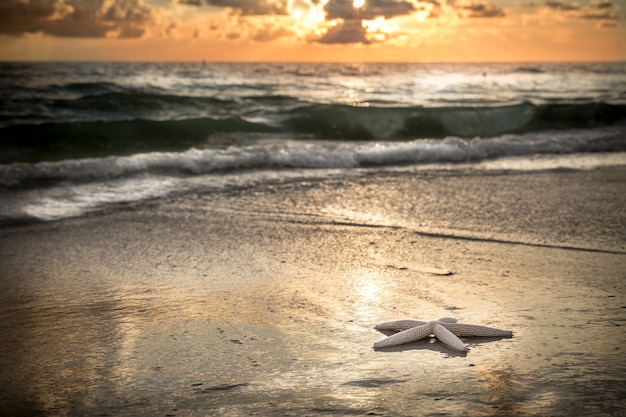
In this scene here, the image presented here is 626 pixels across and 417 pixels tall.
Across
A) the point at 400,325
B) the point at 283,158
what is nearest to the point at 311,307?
the point at 400,325

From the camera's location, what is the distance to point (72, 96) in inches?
896

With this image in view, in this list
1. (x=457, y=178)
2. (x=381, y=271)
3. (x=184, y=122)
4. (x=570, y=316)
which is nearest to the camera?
(x=570, y=316)

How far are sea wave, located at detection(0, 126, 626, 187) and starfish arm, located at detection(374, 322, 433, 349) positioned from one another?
7.02 metres

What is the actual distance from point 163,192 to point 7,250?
2869 millimetres

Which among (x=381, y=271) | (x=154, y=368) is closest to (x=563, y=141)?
(x=381, y=271)

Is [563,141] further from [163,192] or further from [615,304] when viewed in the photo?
[615,304]

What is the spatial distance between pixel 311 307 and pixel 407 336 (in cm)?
90

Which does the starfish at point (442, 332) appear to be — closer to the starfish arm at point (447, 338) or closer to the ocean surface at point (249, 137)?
the starfish arm at point (447, 338)

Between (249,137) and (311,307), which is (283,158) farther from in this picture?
(311,307)

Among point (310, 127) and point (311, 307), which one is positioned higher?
point (310, 127)

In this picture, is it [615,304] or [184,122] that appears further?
[184,122]

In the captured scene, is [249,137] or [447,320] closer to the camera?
[447,320]

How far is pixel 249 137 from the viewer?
16.5m

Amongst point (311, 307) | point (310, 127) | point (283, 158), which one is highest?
point (310, 127)
